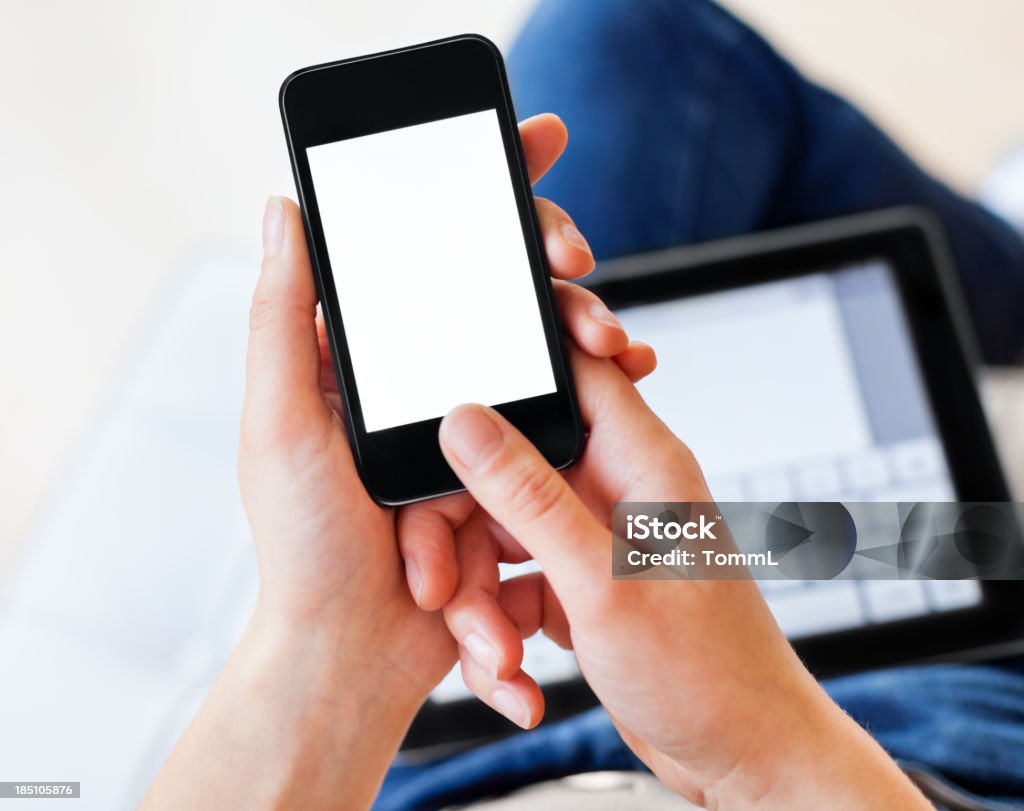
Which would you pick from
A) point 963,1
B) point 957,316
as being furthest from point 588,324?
point 963,1

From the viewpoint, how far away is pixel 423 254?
49 cm

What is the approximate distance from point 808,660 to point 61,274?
105 centimetres

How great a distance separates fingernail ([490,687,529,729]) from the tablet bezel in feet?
0.96

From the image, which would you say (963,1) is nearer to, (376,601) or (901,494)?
(901,494)

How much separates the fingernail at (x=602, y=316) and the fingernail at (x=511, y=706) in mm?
216

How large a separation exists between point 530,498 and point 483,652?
122mm

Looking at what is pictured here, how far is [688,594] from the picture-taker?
42cm

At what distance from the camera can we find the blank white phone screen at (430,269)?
1.61ft

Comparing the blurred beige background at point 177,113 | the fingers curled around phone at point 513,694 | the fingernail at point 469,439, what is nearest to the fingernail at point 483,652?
the fingers curled around phone at point 513,694

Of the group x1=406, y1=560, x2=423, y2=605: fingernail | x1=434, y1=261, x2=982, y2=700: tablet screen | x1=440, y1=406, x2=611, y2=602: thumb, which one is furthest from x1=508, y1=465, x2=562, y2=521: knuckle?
x1=434, y1=261, x2=982, y2=700: tablet screen

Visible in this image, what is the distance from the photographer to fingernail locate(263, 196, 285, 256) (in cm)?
48

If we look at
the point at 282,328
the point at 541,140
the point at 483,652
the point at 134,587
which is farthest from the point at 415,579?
the point at 134,587

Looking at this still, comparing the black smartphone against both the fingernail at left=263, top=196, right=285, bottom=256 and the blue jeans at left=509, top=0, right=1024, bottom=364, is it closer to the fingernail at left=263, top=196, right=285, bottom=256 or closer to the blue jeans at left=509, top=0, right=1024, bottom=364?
the fingernail at left=263, top=196, right=285, bottom=256

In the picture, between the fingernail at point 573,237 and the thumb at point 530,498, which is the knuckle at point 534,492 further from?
the fingernail at point 573,237
